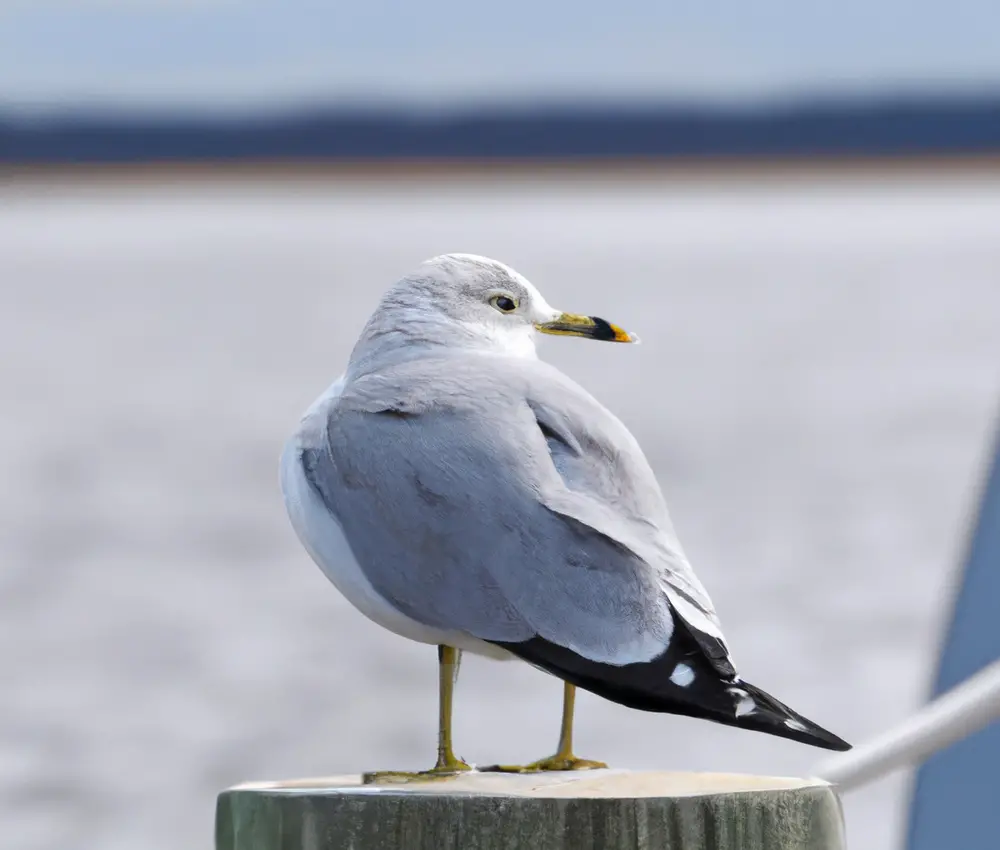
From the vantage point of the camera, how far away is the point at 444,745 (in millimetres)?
1653

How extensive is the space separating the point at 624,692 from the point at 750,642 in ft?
15.9

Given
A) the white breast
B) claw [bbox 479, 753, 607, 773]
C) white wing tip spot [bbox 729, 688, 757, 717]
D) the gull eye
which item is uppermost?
the gull eye

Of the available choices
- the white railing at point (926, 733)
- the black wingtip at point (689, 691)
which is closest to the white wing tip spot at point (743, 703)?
the black wingtip at point (689, 691)

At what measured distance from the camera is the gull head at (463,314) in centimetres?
176

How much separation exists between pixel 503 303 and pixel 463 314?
0.05m

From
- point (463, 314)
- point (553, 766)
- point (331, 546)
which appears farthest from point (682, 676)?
point (463, 314)

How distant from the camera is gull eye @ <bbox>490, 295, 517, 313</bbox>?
1821 mm

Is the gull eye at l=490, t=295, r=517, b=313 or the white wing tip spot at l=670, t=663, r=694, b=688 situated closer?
the white wing tip spot at l=670, t=663, r=694, b=688

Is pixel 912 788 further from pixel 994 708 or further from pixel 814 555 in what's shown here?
pixel 814 555

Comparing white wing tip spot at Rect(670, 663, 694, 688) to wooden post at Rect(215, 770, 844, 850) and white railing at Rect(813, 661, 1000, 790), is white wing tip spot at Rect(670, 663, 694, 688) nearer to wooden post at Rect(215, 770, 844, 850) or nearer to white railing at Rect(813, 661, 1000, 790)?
wooden post at Rect(215, 770, 844, 850)

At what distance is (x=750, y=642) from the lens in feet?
20.4

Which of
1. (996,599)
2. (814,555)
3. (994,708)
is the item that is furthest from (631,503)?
(814,555)

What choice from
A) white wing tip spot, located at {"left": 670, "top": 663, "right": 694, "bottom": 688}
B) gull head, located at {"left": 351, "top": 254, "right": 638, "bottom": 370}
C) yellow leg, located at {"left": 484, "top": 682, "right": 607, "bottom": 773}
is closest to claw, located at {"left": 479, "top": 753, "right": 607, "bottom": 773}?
yellow leg, located at {"left": 484, "top": 682, "right": 607, "bottom": 773}

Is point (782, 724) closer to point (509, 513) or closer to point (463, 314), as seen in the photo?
point (509, 513)
